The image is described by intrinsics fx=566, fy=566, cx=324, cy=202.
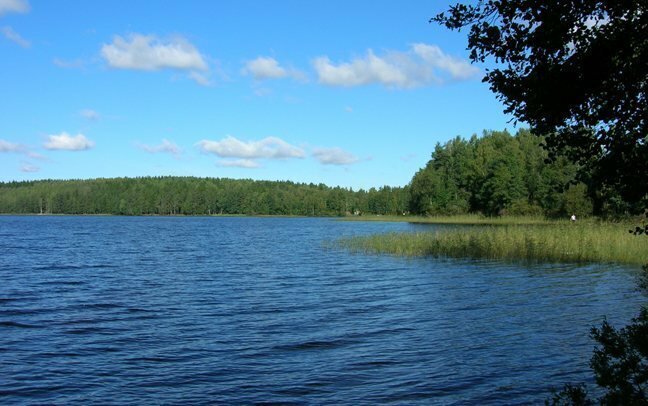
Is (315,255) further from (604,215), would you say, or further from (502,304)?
(604,215)

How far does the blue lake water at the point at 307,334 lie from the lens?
1120cm

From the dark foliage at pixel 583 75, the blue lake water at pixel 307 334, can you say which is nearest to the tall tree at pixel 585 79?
the dark foliage at pixel 583 75

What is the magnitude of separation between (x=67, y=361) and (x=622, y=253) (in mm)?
29178

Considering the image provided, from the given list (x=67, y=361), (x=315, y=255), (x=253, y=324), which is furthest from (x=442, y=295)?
(x=315, y=255)

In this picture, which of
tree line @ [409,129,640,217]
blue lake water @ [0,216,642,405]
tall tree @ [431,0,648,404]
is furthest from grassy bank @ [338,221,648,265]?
tree line @ [409,129,640,217]

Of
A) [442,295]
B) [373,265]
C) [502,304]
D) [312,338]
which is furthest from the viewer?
A: [373,265]

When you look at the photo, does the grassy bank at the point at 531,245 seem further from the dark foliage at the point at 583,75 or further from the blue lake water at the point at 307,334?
the dark foliage at the point at 583,75

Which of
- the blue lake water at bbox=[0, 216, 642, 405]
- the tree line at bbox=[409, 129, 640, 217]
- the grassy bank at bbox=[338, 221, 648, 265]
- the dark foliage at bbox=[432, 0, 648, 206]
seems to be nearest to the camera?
the dark foliage at bbox=[432, 0, 648, 206]

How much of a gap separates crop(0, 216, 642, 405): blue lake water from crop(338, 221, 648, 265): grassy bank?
3727 mm

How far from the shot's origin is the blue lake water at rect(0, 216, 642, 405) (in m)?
11.2

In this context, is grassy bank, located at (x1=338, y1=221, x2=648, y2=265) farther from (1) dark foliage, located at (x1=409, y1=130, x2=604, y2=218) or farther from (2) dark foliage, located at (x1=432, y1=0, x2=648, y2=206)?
(1) dark foliage, located at (x1=409, y1=130, x2=604, y2=218)

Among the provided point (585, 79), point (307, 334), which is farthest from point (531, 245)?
point (585, 79)

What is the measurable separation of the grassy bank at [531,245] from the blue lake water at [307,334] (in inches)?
147

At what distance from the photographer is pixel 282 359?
13328 millimetres
